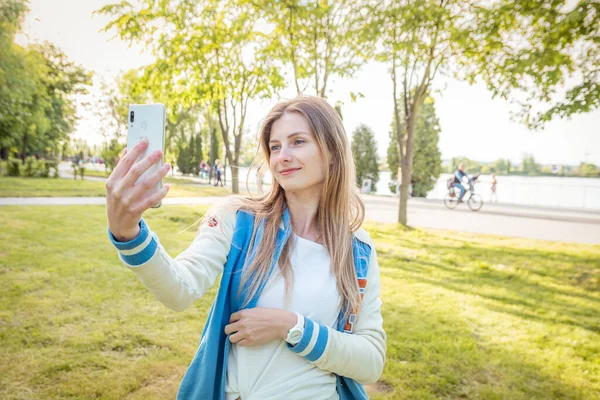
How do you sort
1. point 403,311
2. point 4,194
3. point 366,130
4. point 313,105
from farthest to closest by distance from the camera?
point 366,130
point 4,194
point 403,311
point 313,105

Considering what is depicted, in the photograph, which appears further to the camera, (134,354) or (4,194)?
(4,194)

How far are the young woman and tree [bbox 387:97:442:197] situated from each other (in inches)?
1016

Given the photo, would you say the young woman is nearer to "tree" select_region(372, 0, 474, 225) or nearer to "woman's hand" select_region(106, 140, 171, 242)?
"woman's hand" select_region(106, 140, 171, 242)

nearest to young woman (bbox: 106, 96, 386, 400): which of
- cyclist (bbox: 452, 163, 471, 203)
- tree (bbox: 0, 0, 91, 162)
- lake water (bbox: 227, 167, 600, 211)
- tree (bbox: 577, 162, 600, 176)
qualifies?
tree (bbox: 0, 0, 91, 162)

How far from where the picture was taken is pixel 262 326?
1.47 metres

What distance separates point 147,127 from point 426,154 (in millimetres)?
27899

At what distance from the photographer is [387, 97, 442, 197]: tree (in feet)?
88.3

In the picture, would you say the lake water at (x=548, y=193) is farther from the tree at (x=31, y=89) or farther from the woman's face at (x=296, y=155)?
the woman's face at (x=296, y=155)

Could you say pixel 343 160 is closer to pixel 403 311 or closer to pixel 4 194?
pixel 403 311

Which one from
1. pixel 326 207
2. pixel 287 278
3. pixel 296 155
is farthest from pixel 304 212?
pixel 287 278

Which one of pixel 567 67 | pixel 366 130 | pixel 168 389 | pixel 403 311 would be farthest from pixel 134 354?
pixel 366 130

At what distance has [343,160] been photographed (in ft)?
6.30

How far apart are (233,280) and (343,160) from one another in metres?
0.77

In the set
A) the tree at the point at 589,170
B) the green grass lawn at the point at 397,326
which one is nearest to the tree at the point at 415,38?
the green grass lawn at the point at 397,326
